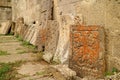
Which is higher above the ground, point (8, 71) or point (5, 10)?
point (5, 10)

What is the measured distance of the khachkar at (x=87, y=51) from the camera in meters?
2.64

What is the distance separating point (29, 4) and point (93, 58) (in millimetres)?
5206

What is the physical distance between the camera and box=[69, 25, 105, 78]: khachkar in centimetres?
264

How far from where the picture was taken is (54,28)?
3.87m

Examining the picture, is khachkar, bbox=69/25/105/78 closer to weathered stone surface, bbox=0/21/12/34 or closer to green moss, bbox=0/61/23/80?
green moss, bbox=0/61/23/80

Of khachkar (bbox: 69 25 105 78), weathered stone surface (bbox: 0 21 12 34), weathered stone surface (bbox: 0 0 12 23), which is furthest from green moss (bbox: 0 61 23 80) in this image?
weathered stone surface (bbox: 0 0 12 23)

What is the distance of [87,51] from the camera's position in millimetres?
2670

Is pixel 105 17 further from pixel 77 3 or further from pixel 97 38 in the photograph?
pixel 77 3

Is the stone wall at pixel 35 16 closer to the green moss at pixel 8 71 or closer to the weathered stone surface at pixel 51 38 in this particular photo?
Answer: the weathered stone surface at pixel 51 38

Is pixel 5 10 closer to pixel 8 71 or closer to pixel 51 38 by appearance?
pixel 51 38

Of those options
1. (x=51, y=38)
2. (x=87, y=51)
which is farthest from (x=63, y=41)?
(x=87, y=51)

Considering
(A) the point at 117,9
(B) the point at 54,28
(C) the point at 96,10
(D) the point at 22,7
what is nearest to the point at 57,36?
(B) the point at 54,28

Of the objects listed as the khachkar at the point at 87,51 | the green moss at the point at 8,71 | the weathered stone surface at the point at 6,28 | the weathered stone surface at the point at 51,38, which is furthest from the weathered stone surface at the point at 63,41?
the weathered stone surface at the point at 6,28

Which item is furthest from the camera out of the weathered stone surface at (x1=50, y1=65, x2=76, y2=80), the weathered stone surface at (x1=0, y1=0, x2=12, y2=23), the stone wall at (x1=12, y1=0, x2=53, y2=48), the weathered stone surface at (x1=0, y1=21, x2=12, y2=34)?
the weathered stone surface at (x1=0, y1=0, x2=12, y2=23)
